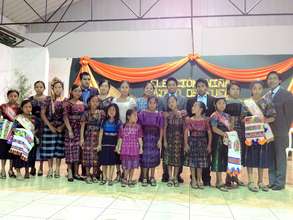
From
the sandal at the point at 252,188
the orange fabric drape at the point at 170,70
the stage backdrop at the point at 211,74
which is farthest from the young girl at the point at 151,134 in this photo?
the orange fabric drape at the point at 170,70

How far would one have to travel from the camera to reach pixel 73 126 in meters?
3.55

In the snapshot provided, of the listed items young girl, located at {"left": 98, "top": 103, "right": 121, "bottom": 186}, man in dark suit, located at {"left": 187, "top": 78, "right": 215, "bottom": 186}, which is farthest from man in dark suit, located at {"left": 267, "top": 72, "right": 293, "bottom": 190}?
young girl, located at {"left": 98, "top": 103, "right": 121, "bottom": 186}

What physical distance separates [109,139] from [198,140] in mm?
964

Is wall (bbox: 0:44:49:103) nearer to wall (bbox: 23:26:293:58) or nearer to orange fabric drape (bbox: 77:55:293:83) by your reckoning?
wall (bbox: 23:26:293:58)

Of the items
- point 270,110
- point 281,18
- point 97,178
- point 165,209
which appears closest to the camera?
point 165,209

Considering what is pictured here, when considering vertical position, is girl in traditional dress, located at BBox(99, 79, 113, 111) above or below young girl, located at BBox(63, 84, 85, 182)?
above

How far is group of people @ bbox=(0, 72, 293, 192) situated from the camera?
3330 millimetres

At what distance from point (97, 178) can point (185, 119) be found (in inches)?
47.8

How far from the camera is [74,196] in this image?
114 inches

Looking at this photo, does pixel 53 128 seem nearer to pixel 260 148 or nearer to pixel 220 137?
pixel 220 137

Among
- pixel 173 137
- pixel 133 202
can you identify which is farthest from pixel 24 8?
pixel 133 202

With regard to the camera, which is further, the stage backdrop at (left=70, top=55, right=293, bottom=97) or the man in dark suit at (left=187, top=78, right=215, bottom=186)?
the stage backdrop at (left=70, top=55, right=293, bottom=97)

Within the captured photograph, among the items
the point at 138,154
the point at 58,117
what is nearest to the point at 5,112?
the point at 58,117

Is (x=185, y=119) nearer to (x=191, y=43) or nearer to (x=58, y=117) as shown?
(x=58, y=117)
